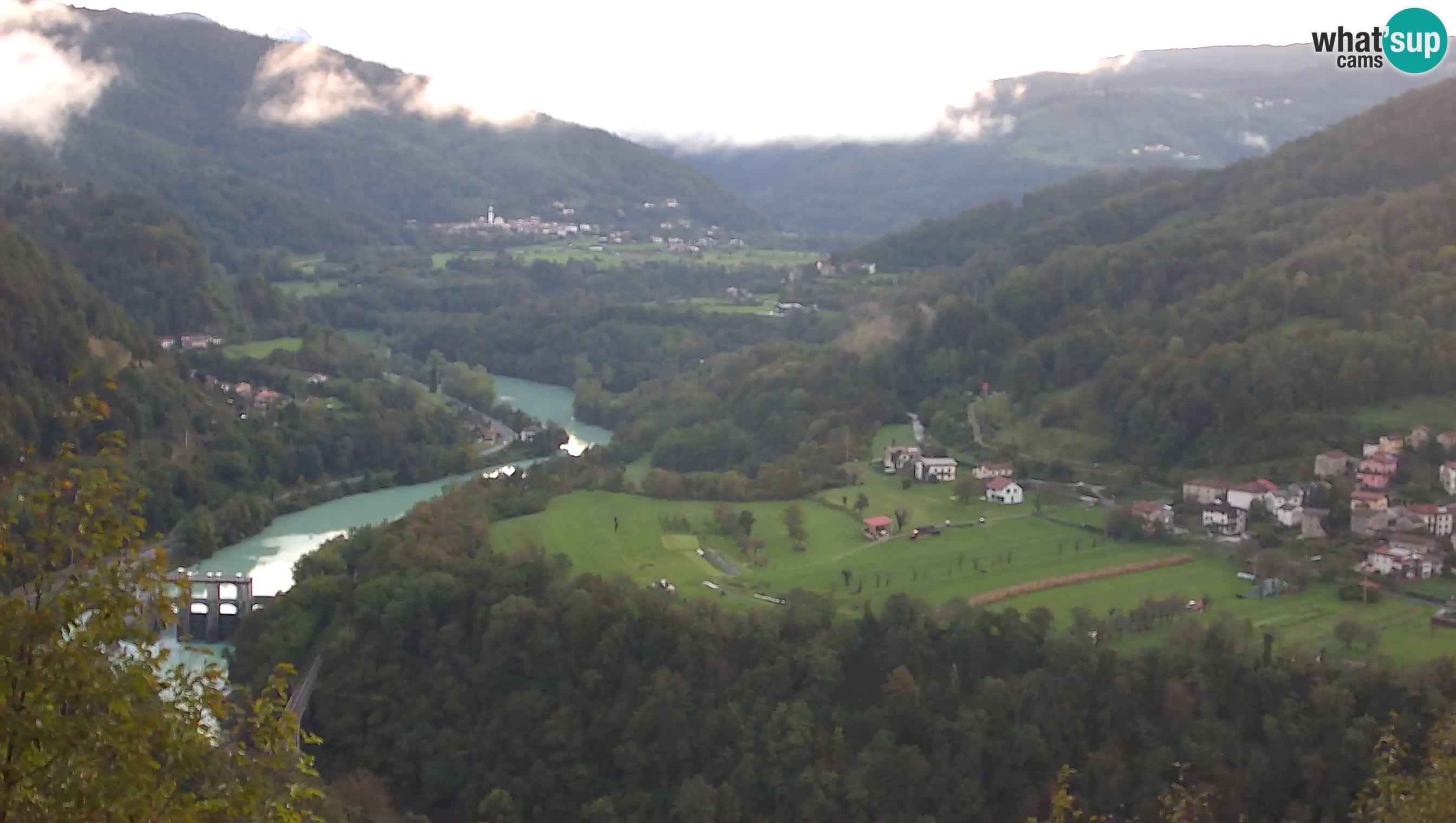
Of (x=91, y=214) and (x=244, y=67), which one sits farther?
(x=244, y=67)

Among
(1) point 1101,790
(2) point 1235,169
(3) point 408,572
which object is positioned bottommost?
(1) point 1101,790

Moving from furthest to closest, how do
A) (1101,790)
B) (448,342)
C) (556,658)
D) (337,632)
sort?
(448,342), (337,632), (556,658), (1101,790)

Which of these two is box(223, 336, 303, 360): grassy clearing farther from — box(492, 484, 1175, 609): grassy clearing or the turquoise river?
box(492, 484, 1175, 609): grassy clearing

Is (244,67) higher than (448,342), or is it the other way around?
(244,67)

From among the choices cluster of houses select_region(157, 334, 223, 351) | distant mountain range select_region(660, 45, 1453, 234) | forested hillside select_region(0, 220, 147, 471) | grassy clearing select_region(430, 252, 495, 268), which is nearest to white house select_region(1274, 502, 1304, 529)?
forested hillside select_region(0, 220, 147, 471)

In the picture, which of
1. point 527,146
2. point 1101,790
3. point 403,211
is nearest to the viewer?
point 1101,790

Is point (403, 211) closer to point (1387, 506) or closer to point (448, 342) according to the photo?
point (448, 342)

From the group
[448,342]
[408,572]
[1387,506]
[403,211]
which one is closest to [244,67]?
[403,211]
